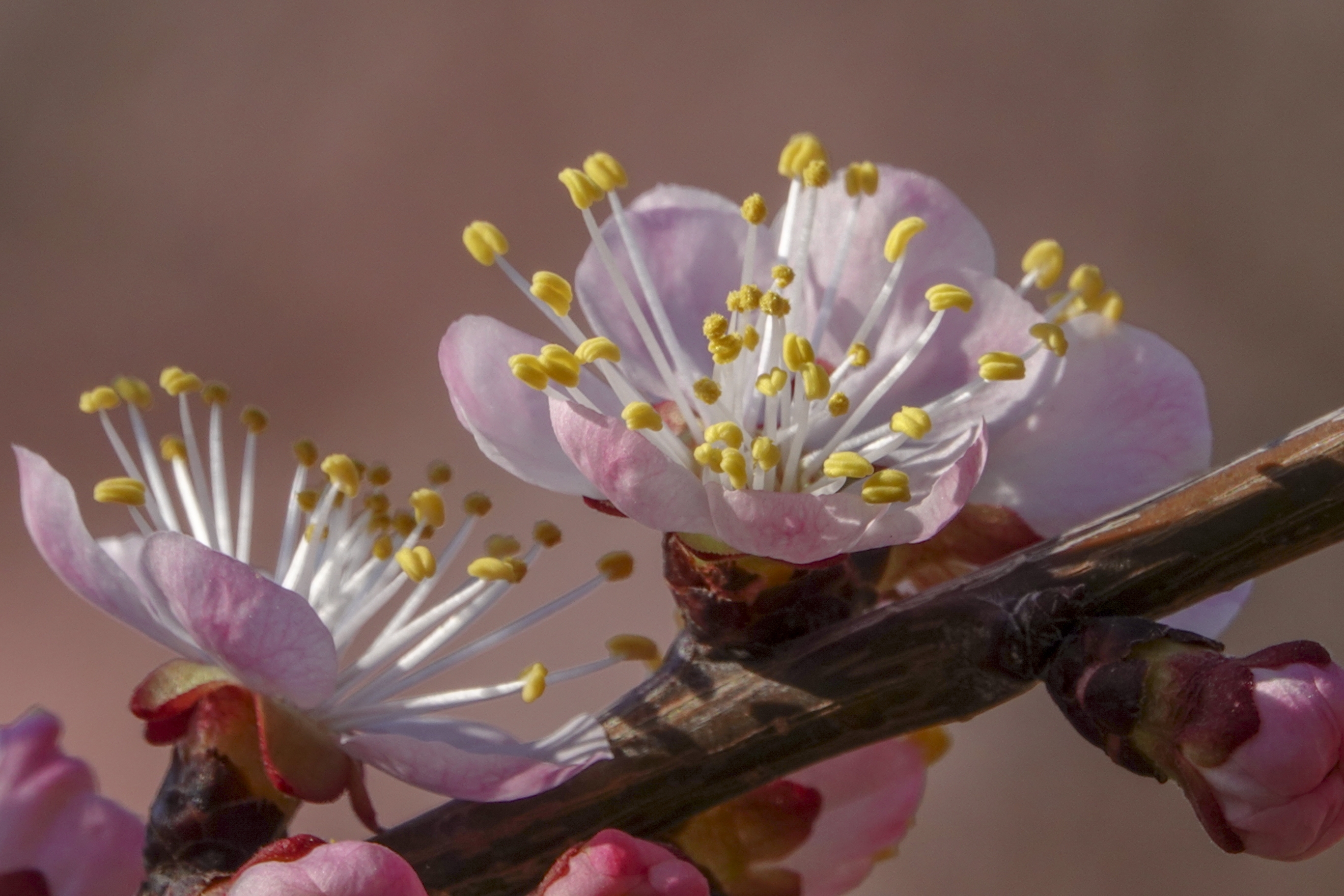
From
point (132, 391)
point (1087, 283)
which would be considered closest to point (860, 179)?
point (1087, 283)

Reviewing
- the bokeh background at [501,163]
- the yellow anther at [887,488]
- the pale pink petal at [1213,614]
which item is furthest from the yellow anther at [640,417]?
the bokeh background at [501,163]

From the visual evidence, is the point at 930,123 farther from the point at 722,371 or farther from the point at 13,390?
the point at 722,371

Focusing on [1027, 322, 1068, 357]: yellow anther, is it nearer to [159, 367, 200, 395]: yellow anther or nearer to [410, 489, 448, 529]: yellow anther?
[410, 489, 448, 529]: yellow anther

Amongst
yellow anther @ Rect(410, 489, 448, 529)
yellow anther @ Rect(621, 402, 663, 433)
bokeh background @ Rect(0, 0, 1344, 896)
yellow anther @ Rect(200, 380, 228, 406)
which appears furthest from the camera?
bokeh background @ Rect(0, 0, 1344, 896)

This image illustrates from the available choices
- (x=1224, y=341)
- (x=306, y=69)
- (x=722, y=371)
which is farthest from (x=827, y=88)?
(x=722, y=371)

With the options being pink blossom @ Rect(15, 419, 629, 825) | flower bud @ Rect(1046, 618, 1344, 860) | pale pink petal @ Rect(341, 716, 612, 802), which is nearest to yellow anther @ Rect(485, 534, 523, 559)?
pink blossom @ Rect(15, 419, 629, 825)

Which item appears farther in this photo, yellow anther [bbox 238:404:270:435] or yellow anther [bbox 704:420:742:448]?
yellow anther [bbox 238:404:270:435]

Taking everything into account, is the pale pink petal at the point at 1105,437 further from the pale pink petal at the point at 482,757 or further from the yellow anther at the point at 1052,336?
the pale pink petal at the point at 482,757

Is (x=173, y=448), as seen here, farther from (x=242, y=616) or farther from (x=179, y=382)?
(x=242, y=616)
